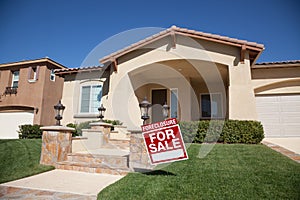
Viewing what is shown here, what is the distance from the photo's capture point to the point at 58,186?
3.99 meters

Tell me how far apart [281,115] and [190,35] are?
6.49 m

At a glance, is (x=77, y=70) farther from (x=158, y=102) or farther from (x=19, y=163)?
(x=19, y=163)

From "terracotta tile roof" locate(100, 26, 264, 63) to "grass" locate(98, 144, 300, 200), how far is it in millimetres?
5349

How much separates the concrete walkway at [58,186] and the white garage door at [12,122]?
12166mm

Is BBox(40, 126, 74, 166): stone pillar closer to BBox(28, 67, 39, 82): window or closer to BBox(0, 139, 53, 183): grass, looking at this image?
BBox(0, 139, 53, 183): grass

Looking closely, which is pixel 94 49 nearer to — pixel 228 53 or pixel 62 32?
pixel 62 32

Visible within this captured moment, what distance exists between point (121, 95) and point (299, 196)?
825 centimetres

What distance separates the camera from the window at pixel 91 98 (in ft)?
38.5

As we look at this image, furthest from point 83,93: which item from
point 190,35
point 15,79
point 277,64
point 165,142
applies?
point 277,64

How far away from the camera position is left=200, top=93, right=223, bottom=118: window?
41.5 feet

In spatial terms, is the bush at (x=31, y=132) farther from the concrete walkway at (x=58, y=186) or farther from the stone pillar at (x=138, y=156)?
the stone pillar at (x=138, y=156)

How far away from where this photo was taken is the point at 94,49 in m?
10.5

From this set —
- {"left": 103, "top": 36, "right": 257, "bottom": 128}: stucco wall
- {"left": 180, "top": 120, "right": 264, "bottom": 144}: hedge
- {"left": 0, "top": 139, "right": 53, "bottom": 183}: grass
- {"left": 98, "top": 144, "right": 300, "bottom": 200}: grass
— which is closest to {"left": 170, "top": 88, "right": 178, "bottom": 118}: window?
{"left": 103, "top": 36, "right": 257, "bottom": 128}: stucco wall

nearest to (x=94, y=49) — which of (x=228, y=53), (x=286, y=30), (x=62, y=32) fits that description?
(x=62, y=32)
